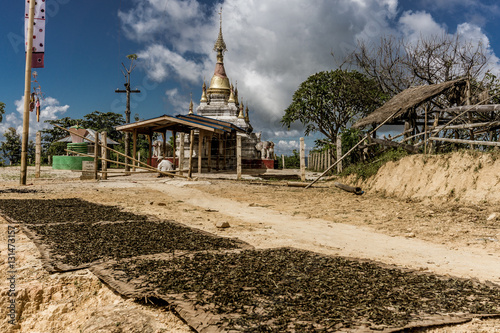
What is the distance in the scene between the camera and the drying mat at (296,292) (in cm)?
198

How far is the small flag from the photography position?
33.7 ft

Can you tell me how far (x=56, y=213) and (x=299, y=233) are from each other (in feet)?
12.8

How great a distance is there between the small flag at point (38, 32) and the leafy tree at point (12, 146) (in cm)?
2285

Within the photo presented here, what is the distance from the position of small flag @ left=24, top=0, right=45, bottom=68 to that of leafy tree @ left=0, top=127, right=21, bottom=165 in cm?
2285

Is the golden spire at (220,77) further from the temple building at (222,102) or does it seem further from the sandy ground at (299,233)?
the sandy ground at (299,233)

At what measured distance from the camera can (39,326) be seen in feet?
8.13

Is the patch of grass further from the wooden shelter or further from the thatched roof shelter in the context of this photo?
the wooden shelter

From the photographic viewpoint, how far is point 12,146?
29.7 metres

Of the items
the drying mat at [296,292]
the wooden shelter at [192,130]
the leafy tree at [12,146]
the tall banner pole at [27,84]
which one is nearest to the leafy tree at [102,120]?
the leafy tree at [12,146]

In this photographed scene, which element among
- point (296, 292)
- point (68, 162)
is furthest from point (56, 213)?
point (68, 162)

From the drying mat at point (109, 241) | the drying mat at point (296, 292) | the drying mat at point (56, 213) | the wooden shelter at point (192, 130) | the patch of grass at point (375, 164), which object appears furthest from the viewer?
the wooden shelter at point (192, 130)

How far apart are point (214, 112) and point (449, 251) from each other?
2447 centimetres

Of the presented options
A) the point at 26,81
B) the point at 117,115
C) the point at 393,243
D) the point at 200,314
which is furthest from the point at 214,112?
the point at 200,314

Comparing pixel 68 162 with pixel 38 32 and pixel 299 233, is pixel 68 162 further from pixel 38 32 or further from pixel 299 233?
pixel 299 233
